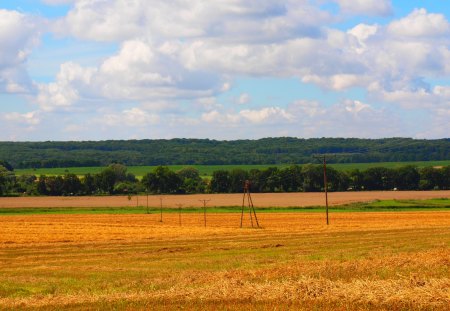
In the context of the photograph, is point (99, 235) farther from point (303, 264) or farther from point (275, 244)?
point (303, 264)

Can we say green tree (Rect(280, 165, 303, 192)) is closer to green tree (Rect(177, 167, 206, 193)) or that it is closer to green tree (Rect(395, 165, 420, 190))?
green tree (Rect(177, 167, 206, 193))

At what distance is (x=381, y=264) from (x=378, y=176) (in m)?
141

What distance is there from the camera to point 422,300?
17.2m

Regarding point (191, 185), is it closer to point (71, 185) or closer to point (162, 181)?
point (162, 181)

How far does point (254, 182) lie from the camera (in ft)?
523

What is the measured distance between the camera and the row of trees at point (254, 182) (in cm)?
15950

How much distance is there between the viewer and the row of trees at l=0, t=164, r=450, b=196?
523 ft

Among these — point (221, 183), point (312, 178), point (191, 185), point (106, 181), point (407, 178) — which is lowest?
point (191, 185)

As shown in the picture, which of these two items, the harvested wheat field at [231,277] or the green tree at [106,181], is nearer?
the harvested wheat field at [231,277]

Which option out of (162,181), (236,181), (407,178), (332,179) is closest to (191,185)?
(162,181)

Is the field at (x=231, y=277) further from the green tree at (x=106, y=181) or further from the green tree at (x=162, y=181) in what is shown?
the green tree at (x=106, y=181)

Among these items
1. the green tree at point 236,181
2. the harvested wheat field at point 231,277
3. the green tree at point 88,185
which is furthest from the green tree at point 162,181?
the harvested wheat field at point 231,277

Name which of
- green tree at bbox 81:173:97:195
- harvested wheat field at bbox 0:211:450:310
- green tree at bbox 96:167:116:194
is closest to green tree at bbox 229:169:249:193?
green tree at bbox 96:167:116:194

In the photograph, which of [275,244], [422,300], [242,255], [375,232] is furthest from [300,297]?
[375,232]
